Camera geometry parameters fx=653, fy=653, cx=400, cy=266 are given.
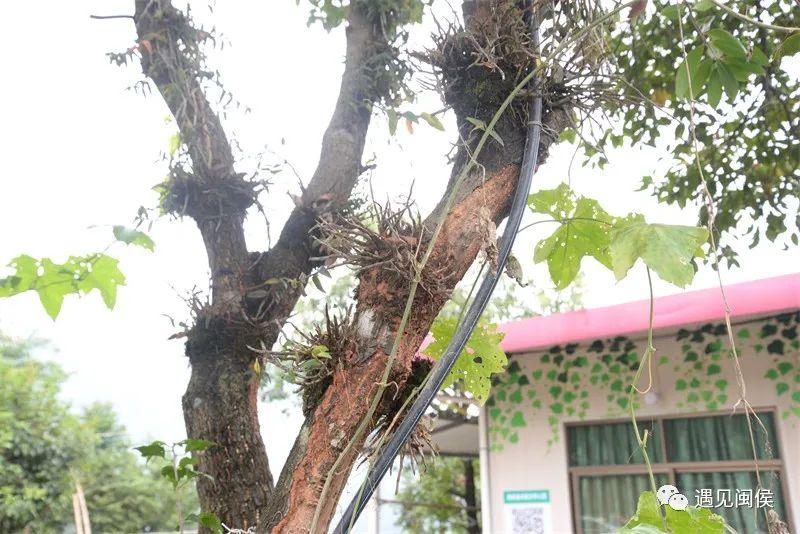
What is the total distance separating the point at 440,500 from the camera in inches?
424

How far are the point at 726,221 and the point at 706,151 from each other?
308 mm

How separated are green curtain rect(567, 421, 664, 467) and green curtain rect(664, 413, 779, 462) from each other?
0.40 ft

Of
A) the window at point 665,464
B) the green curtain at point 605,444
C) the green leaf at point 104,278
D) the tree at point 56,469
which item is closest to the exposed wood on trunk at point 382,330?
the green leaf at point 104,278

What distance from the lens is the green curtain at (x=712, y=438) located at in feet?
14.3

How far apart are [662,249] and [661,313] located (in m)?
3.60

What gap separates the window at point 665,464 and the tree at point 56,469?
7878 mm

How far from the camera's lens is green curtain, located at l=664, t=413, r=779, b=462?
4.36m

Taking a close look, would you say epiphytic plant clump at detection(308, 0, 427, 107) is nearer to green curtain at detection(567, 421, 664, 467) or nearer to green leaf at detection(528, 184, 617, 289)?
green leaf at detection(528, 184, 617, 289)

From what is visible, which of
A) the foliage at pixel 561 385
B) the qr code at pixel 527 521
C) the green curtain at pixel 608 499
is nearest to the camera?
the green curtain at pixel 608 499

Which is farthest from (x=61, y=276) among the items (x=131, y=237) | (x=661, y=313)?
(x=661, y=313)

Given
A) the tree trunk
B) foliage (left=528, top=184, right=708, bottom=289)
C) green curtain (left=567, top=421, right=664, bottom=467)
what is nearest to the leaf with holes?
foliage (left=528, top=184, right=708, bottom=289)

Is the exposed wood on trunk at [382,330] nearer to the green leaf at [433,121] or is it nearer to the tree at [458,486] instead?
the green leaf at [433,121]

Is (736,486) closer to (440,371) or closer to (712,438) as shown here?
(712,438)

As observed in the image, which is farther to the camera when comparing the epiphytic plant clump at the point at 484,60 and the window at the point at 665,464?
the window at the point at 665,464
